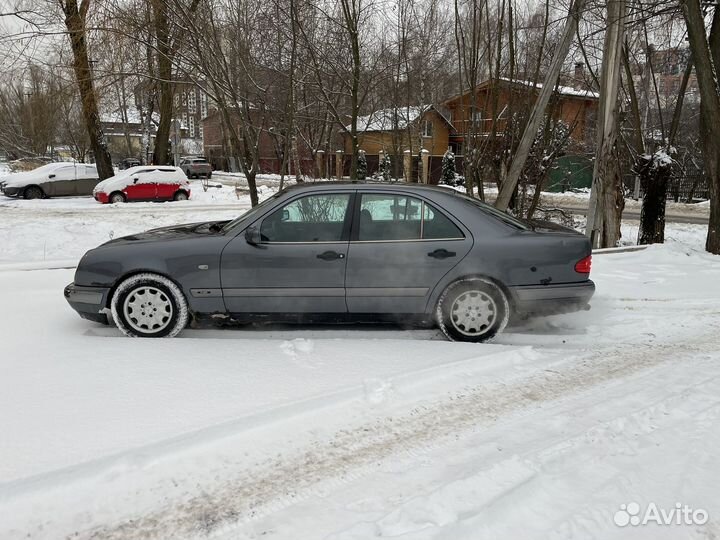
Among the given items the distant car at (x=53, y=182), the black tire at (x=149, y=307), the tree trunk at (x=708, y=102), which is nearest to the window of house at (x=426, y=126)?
the tree trunk at (x=708, y=102)

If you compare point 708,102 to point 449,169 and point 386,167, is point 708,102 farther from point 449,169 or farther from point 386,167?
point 449,169

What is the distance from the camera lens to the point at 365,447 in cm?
327

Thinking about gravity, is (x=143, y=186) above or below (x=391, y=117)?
below

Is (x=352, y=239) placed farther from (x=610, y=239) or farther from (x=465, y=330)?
(x=610, y=239)

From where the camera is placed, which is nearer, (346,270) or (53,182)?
(346,270)

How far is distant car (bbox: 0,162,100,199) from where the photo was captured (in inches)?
907

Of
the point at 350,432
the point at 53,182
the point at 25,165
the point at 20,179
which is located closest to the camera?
the point at 350,432

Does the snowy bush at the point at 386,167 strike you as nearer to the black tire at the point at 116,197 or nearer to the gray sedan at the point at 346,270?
the black tire at the point at 116,197

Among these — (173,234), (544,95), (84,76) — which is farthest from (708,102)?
(84,76)

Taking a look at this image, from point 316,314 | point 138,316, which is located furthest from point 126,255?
point 316,314

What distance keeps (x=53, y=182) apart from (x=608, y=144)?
72.4 ft

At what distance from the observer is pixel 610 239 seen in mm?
11672

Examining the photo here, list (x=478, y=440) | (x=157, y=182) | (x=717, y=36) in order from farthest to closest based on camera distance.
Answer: (x=157, y=182), (x=717, y=36), (x=478, y=440)

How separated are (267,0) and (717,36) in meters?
8.21
